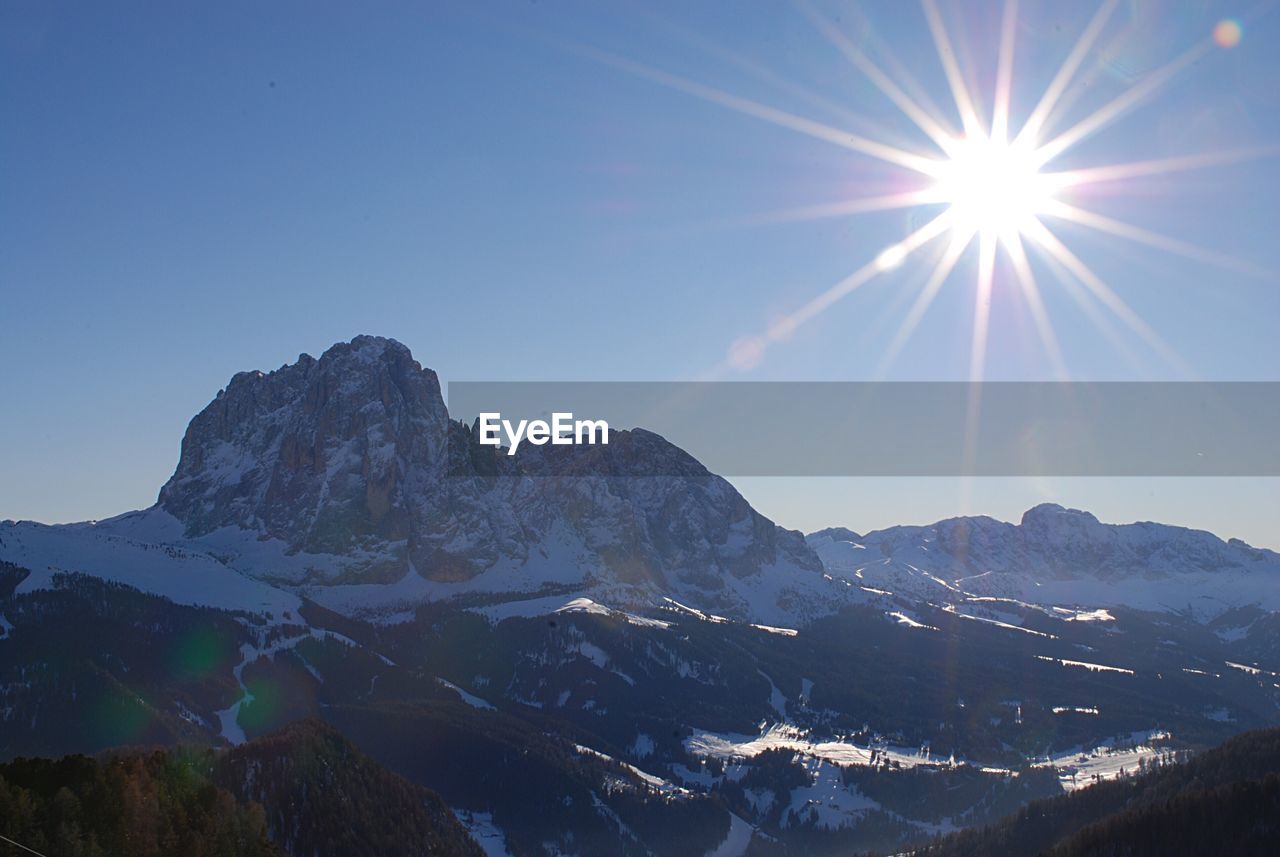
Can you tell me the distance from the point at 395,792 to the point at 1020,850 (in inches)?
3639

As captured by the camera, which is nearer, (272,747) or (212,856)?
(212,856)

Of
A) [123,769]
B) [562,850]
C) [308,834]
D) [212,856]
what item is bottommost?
[562,850]

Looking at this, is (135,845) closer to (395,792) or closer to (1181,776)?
(395,792)

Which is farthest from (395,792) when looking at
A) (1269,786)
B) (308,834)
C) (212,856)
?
(1269,786)

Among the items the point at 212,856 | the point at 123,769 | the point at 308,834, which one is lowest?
the point at 308,834

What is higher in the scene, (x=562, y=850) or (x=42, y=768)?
(x=42, y=768)

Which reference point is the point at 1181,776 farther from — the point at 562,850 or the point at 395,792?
the point at 395,792

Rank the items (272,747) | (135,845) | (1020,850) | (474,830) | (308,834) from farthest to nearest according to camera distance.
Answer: (474,830) < (1020,850) < (272,747) < (308,834) < (135,845)

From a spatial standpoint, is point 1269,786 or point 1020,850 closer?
point 1269,786

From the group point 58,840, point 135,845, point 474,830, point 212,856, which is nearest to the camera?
point 58,840

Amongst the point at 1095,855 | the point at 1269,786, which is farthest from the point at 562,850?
the point at 1269,786

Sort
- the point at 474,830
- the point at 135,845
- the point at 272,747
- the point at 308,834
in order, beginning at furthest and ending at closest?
the point at 474,830
the point at 272,747
the point at 308,834
the point at 135,845

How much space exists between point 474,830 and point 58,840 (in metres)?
119

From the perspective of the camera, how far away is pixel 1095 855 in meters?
143
